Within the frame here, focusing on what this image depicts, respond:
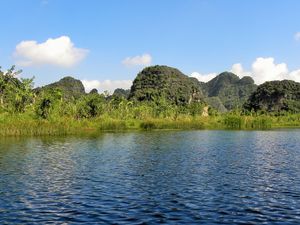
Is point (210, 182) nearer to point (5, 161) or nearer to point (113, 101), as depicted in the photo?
point (5, 161)

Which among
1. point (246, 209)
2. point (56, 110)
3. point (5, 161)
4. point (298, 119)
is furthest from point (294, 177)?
point (298, 119)

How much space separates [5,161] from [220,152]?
20.6 metres

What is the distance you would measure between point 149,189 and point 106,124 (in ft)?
200

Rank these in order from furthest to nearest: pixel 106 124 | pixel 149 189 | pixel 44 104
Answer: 1. pixel 106 124
2. pixel 44 104
3. pixel 149 189

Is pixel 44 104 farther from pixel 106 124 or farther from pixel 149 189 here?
pixel 149 189

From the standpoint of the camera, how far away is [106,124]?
268ft

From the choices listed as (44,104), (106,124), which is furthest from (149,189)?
(106,124)

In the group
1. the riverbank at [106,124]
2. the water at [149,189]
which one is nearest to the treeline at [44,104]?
the riverbank at [106,124]

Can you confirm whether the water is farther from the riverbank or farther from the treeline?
the treeline

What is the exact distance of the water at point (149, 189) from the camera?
1599cm

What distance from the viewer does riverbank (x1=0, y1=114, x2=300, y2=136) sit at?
201 ft

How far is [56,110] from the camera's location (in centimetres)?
7669

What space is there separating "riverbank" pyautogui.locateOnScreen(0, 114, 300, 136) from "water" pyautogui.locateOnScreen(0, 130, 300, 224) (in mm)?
25831

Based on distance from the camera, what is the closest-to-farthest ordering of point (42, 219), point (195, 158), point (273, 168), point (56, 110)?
point (42, 219)
point (273, 168)
point (195, 158)
point (56, 110)
